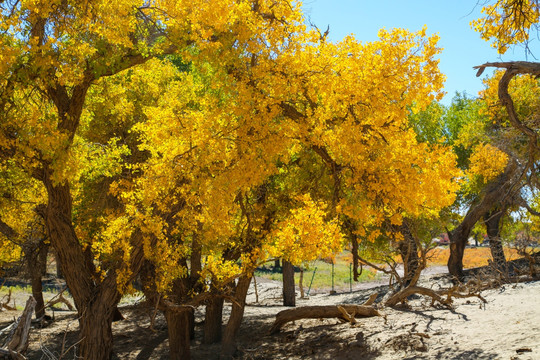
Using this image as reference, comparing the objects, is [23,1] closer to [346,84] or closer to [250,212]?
[346,84]

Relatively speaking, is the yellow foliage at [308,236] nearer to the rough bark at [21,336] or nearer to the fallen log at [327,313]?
the fallen log at [327,313]

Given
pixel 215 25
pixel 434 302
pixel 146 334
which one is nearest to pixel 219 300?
pixel 146 334

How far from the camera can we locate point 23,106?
8.99 m

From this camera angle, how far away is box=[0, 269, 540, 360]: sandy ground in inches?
338

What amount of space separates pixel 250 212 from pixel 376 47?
4735mm

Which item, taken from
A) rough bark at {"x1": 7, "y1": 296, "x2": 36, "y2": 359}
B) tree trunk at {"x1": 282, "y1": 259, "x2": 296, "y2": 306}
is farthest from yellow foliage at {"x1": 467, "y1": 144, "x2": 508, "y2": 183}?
rough bark at {"x1": 7, "y1": 296, "x2": 36, "y2": 359}

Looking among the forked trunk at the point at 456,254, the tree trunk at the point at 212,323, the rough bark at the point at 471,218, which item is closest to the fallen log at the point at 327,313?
the tree trunk at the point at 212,323

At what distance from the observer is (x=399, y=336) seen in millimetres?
10086

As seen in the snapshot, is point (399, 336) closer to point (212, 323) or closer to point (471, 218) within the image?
point (212, 323)

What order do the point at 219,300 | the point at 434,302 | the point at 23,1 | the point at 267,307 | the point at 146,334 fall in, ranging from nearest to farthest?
the point at 23,1 → the point at 434,302 → the point at 219,300 → the point at 146,334 → the point at 267,307

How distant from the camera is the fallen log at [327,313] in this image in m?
12.2

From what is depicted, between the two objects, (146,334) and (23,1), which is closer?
(23,1)

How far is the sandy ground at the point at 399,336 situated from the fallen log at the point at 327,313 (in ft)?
0.72

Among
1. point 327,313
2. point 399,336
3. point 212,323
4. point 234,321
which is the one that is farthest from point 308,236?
point 212,323
